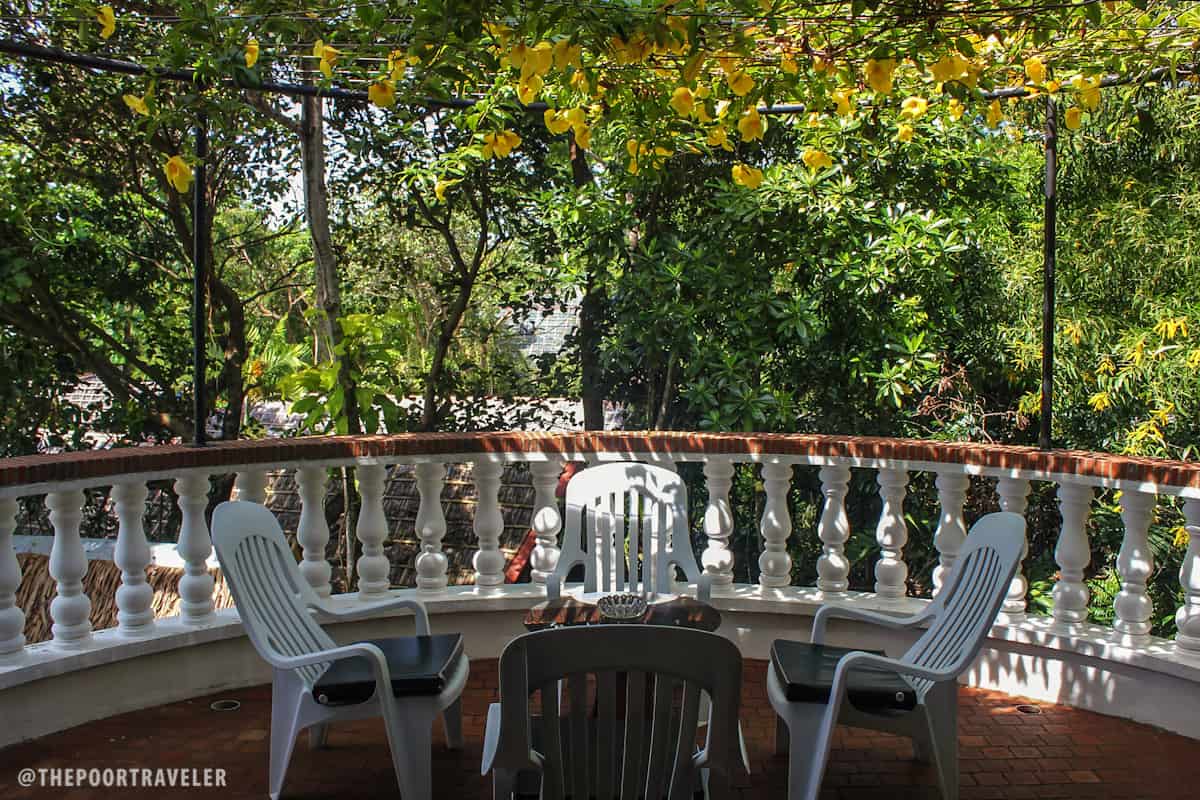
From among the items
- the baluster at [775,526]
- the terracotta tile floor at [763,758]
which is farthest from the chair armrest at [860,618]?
the baluster at [775,526]

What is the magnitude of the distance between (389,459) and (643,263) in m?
3.03

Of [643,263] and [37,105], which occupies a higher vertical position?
[37,105]

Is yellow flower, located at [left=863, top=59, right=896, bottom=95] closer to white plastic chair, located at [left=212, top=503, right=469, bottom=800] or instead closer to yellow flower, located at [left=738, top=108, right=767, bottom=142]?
yellow flower, located at [left=738, top=108, right=767, bottom=142]

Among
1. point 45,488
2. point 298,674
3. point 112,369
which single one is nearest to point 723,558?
point 298,674

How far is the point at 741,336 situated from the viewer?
6641mm

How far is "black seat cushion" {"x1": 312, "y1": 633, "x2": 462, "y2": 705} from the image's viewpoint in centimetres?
302

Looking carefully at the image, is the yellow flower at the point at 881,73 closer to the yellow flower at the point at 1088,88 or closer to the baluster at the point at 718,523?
the yellow flower at the point at 1088,88

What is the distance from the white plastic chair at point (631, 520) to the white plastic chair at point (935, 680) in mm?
797

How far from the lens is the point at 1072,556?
3.87 m

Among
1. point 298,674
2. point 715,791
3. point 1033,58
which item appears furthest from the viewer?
point 1033,58

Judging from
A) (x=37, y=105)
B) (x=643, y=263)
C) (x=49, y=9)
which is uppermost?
(x=49, y=9)

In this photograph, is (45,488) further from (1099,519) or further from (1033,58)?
Result: (1099,519)

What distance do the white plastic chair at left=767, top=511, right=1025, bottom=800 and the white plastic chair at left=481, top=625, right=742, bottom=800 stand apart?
67cm

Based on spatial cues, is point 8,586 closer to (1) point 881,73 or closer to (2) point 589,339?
(1) point 881,73
